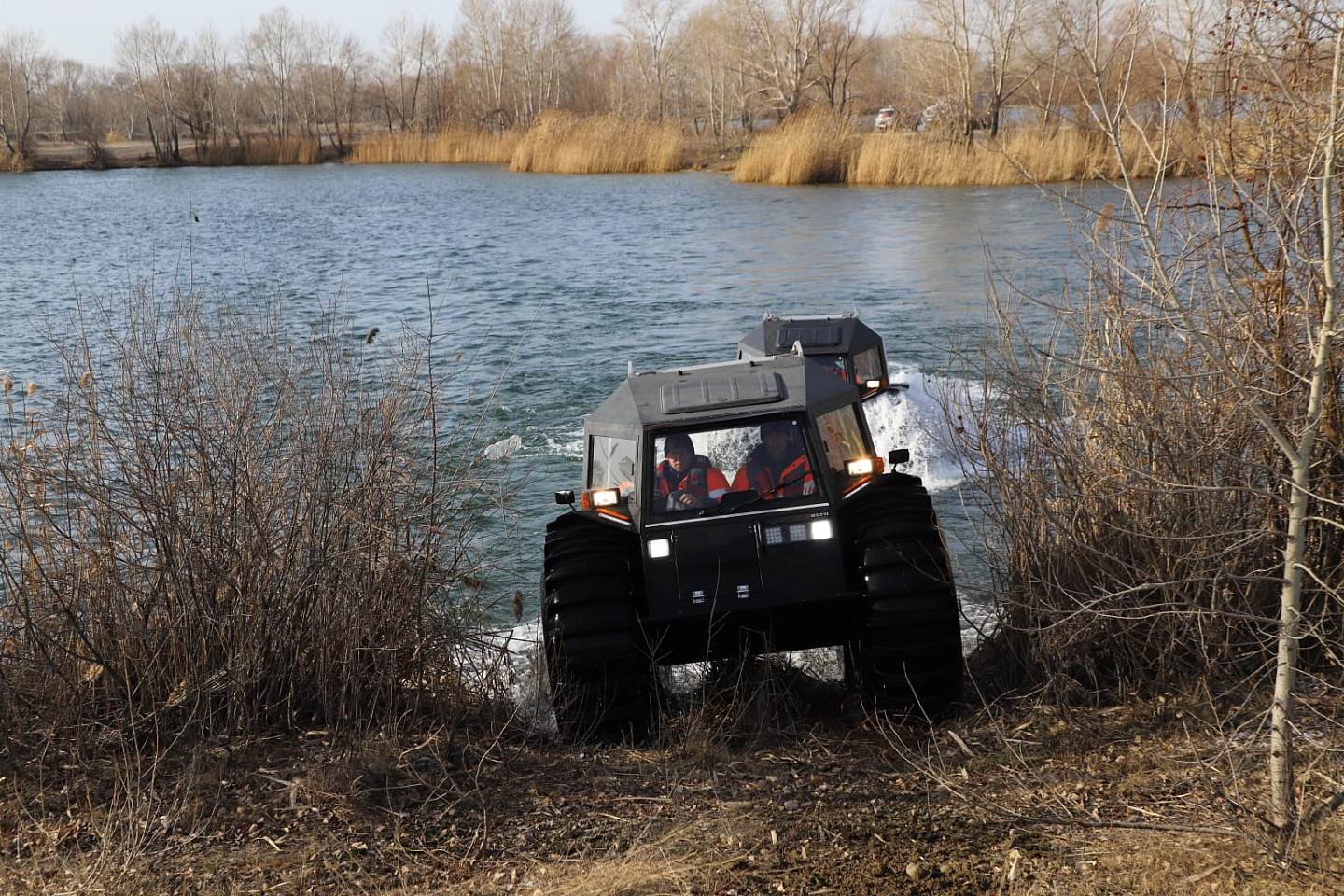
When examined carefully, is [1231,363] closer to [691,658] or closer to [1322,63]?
[1322,63]

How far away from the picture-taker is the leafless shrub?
6.18 meters

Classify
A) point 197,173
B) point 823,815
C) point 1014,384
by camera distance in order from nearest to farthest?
1. point 823,815
2. point 1014,384
3. point 197,173

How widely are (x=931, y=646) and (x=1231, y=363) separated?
1.97m

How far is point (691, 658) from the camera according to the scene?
653 cm

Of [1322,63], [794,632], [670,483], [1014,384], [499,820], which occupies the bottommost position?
[499,820]

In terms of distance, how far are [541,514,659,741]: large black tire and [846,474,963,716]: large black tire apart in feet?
3.82

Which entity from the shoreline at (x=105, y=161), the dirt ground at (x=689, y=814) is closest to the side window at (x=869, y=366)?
the dirt ground at (x=689, y=814)

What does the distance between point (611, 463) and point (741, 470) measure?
31.8 inches

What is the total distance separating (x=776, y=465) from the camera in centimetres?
652

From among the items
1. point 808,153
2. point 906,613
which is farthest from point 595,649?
point 808,153

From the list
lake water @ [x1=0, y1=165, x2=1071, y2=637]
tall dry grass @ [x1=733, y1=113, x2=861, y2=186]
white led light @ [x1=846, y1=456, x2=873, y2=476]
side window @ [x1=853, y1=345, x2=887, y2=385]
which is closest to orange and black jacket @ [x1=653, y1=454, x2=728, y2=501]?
white led light @ [x1=846, y1=456, x2=873, y2=476]

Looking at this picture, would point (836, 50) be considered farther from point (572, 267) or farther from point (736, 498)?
point (736, 498)

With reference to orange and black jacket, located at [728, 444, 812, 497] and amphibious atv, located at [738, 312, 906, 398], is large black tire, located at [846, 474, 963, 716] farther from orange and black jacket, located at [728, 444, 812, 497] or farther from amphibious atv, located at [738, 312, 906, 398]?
amphibious atv, located at [738, 312, 906, 398]

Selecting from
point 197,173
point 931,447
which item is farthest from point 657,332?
point 197,173
